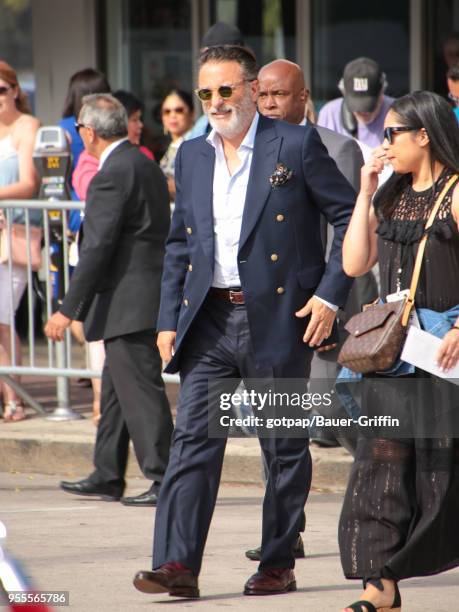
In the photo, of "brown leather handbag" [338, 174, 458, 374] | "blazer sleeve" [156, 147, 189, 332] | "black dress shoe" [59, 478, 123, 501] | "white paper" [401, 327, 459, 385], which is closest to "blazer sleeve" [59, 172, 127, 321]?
"black dress shoe" [59, 478, 123, 501]

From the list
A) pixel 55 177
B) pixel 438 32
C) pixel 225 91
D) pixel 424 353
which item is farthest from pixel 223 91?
pixel 438 32

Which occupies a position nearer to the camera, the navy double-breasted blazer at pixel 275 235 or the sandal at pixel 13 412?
the navy double-breasted blazer at pixel 275 235

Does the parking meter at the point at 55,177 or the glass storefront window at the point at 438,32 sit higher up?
the glass storefront window at the point at 438,32

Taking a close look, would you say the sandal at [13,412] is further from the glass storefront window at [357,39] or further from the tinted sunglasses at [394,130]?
the glass storefront window at [357,39]

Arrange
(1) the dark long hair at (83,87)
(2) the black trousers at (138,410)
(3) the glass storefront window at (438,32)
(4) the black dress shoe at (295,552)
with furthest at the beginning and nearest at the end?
(3) the glass storefront window at (438,32) → (1) the dark long hair at (83,87) → (2) the black trousers at (138,410) → (4) the black dress shoe at (295,552)

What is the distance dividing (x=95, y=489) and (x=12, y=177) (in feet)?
8.59

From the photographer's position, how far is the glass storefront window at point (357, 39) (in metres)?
12.7

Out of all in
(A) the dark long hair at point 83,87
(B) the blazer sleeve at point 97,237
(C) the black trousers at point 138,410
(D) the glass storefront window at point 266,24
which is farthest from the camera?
(D) the glass storefront window at point 266,24

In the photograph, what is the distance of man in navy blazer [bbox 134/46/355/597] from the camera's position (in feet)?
18.0

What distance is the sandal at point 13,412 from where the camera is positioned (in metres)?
9.23

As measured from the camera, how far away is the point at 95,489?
758cm

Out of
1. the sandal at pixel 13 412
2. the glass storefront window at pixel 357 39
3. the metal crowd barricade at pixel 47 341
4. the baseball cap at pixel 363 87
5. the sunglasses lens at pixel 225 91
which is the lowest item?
the sandal at pixel 13 412

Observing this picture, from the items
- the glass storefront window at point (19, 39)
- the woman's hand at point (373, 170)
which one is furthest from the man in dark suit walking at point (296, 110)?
the glass storefront window at point (19, 39)

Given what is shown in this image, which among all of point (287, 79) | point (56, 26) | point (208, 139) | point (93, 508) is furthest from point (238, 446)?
point (56, 26)
